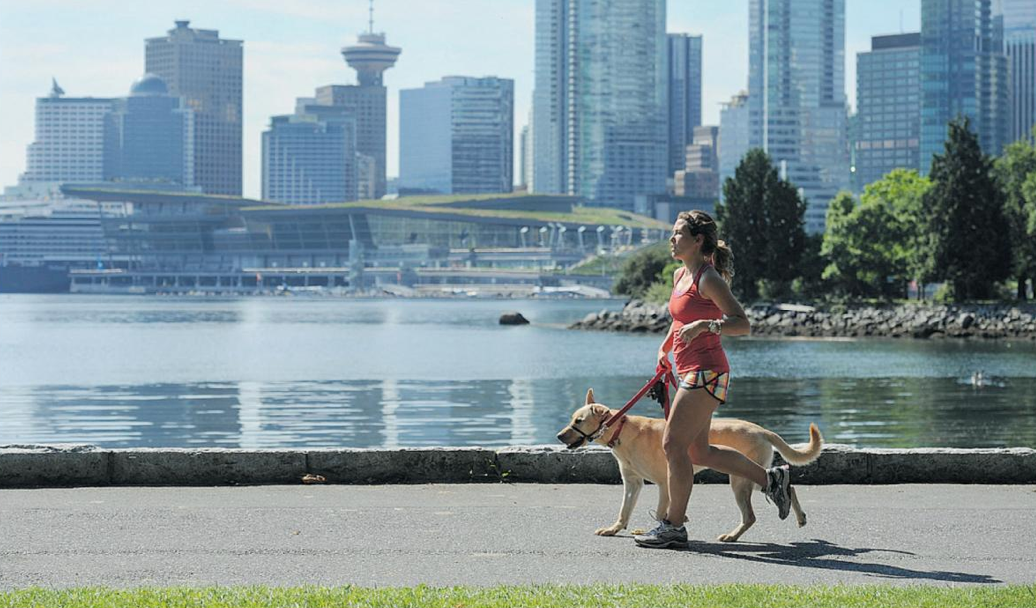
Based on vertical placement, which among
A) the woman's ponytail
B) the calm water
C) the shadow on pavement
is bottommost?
the calm water

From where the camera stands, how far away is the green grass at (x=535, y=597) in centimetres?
740

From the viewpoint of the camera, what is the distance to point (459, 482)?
39.4 ft

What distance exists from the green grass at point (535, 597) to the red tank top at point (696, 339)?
170cm

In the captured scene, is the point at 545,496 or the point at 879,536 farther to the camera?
the point at 545,496

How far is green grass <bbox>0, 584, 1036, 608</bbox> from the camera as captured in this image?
A: 24.3 feet

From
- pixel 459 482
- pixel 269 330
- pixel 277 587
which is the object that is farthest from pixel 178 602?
pixel 269 330

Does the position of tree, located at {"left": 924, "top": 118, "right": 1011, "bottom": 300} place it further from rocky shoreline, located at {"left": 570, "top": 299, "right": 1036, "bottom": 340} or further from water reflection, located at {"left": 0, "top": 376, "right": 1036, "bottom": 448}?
water reflection, located at {"left": 0, "top": 376, "right": 1036, "bottom": 448}

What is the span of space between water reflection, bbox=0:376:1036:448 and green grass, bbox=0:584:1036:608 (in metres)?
18.4

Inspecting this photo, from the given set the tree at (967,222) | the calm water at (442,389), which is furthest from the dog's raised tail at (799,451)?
the tree at (967,222)

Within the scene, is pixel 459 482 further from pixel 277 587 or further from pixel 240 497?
pixel 277 587

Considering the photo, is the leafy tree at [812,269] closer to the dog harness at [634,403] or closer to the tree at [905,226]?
the tree at [905,226]

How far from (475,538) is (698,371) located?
5.45ft

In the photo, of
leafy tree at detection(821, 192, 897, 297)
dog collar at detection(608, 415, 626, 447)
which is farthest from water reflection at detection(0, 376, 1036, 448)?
leafy tree at detection(821, 192, 897, 297)

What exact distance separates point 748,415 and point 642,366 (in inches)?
1024
